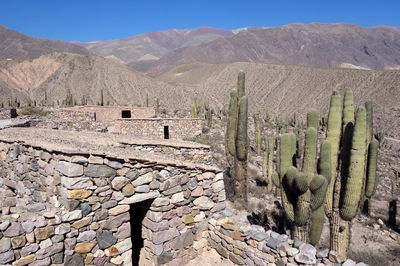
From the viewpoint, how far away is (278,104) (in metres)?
57.1

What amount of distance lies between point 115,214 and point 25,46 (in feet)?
410

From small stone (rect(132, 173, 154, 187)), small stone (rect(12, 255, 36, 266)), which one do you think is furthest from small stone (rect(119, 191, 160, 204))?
small stone (rect(12, 255, 36, 266))

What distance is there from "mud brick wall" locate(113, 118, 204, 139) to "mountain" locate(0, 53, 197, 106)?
132ft

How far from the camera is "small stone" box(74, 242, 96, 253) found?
424 cm

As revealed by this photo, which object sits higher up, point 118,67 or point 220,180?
point 118,67

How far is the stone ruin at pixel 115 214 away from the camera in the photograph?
404 centimetres

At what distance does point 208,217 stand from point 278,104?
53.9m

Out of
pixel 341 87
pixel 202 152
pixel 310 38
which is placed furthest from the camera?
pixel 310 38

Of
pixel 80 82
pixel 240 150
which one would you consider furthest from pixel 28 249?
pixel 80 82

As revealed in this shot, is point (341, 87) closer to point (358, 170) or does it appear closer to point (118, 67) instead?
point (118, 67)

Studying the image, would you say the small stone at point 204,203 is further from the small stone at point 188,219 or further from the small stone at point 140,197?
the small stone at point 140,197

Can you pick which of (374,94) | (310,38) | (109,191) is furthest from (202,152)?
(310,38)

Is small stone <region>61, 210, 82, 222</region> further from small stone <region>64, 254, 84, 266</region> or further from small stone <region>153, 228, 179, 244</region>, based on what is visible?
small stone <region>153, 228, 179, 244</region>

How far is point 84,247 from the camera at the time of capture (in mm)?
4305
